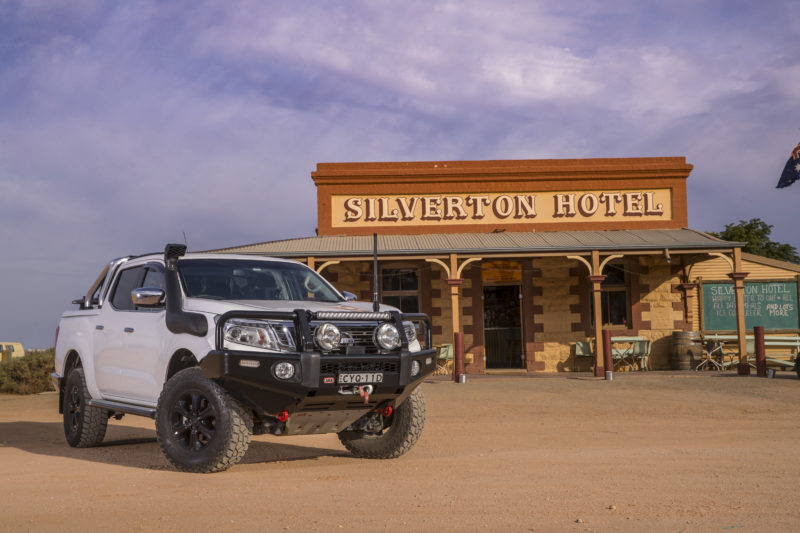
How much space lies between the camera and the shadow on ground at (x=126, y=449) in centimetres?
740

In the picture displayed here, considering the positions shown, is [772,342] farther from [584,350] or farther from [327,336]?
[327,336]

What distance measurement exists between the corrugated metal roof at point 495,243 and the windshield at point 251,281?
10.0 meters

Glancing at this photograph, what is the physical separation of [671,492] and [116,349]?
5.00 meters

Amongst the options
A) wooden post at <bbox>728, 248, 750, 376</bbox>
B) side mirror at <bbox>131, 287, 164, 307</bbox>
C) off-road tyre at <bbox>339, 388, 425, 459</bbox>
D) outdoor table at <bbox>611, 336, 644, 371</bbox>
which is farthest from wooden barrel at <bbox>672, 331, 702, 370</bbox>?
side mirror at <bbox>131, 287, 164, 307</bbox>

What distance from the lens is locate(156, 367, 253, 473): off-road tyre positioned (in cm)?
604

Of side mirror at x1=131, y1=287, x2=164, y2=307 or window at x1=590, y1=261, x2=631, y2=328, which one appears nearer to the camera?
side mirror at x1=131, y1=287, x2=164, y2=307

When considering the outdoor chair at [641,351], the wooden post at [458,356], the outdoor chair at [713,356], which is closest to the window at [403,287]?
the wooden post at [458,356]

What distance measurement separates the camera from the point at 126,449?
8.40 meters

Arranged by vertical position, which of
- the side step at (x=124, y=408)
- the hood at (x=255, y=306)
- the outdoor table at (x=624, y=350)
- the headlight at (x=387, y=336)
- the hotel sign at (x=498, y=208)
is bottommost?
the side step at (x=124, y=408)

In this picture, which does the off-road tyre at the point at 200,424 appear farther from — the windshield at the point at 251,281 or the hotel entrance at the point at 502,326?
the hotel entrance at the point at 502,326

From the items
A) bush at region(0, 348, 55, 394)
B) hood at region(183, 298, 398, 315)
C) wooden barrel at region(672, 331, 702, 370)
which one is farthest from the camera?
bush at region(0, 348, 55, 394)

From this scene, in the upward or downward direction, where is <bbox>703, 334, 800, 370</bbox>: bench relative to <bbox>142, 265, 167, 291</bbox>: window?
downward

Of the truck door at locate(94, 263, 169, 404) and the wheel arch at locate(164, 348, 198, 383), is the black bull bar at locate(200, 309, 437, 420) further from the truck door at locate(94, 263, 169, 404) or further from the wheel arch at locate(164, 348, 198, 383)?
the truck door at locate(94, 263, 169, 404)

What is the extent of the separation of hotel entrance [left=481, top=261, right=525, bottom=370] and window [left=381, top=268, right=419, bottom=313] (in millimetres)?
1796
